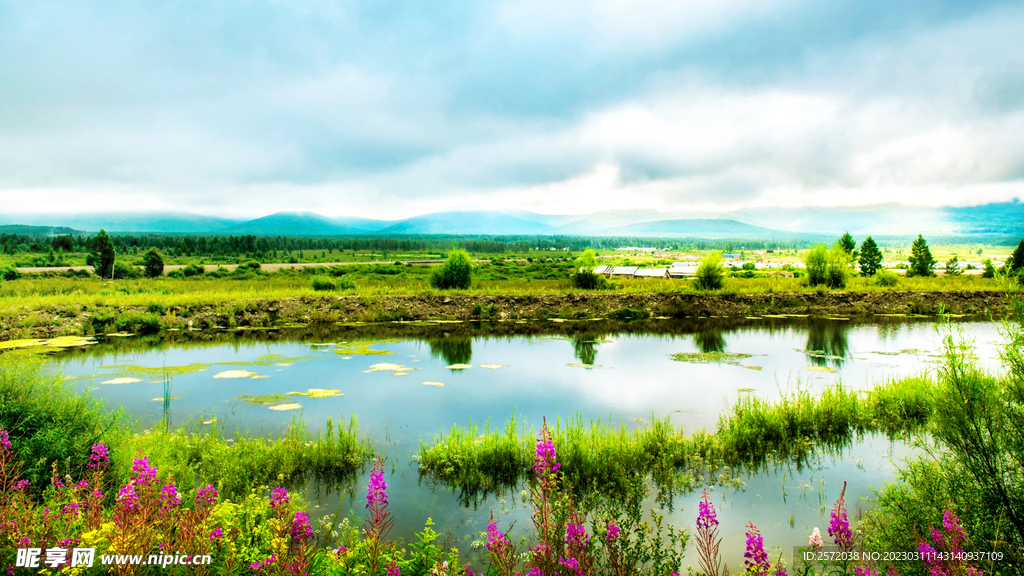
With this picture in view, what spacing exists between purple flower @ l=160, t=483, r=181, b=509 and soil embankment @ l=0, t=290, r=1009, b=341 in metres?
19.8

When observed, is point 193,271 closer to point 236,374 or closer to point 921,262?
point 236,374

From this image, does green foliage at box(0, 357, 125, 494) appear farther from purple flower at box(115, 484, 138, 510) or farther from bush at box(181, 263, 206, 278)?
bush at box(181, 263, 206, 278)

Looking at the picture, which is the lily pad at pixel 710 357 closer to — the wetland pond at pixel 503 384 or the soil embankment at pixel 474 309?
the wetland pond at pixel 503 384

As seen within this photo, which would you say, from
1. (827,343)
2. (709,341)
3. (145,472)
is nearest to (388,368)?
(145,472)

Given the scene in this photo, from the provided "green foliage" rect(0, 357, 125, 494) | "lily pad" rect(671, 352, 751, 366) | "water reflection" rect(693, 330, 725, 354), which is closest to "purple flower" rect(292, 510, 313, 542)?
"green foliage" rect(0, 357, 125, 494)

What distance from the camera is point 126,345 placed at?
668 inches

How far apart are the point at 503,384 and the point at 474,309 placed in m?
13.7

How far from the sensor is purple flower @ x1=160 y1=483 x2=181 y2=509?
3814 millimetres

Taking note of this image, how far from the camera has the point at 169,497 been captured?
A: 156 inches

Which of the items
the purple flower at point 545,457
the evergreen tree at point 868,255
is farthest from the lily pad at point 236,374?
the evergreen tree at point 868,255

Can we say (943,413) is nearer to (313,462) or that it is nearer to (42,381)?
(313,462)

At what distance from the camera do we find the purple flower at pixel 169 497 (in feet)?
12.5

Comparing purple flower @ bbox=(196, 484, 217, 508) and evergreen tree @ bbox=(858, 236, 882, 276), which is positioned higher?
evergreen tree @ bbox=(858, 236, 882, 276)

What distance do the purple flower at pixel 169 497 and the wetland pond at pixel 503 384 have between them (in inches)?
90.0
